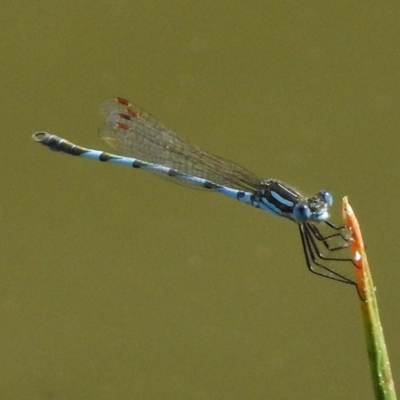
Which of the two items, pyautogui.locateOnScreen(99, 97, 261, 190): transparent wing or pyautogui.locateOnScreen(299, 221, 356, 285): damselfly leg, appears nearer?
pyautogui.locateOnScreen(299, 221, 356, 285): damselfly leg

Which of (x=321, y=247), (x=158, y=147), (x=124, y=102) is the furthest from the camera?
(x=124, y=102)

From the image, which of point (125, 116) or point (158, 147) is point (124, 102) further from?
point (158, 147)

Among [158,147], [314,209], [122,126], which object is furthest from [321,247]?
[122,126]

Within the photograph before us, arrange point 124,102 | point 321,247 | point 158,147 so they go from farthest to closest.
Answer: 1. point 124,102
2. point 158,147
3. point 321,247

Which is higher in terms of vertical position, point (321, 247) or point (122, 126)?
point (122, 126)

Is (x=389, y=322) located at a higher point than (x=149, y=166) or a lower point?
lower

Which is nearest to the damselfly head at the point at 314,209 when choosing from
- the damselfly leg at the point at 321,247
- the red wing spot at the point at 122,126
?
the damselfly leg at the point at 321,247

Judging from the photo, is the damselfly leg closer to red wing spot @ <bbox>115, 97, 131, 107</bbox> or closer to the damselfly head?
the damselfly head

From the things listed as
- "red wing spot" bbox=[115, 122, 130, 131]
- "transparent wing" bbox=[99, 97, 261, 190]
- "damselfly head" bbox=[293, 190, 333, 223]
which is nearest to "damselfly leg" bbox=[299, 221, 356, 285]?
"damselfly head" bbox=[293, 190, 333, 223]

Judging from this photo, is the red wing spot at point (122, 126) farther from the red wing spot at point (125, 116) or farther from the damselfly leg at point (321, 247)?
the damselfly leg at point (321, 247)

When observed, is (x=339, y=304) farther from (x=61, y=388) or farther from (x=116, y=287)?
(x=61, y=388)

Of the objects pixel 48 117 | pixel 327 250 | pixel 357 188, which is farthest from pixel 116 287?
pixel 327 250
